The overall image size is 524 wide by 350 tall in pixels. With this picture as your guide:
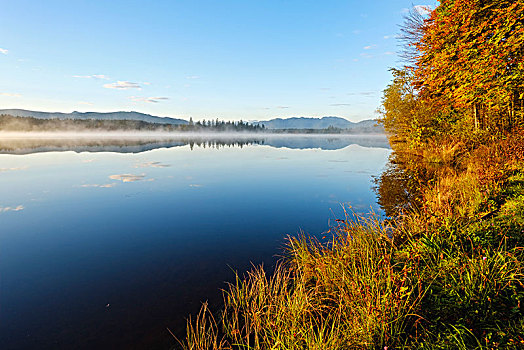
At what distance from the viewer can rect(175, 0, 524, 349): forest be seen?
416 cm

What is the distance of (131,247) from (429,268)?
1049cm

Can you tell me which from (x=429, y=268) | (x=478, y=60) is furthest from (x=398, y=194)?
(x=429, y=268)

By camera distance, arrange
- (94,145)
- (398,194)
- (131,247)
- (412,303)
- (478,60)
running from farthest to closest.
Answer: (94,145)
(398,194)
(478,60)
(131,247)
(412,303)

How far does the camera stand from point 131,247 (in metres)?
10.6

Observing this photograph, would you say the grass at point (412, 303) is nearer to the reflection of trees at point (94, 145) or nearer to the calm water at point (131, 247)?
the calm water at point (131, 247)

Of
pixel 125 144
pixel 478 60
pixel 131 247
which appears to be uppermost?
pixel 478 60

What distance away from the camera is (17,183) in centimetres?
2297

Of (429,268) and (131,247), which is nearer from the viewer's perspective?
(429,268)

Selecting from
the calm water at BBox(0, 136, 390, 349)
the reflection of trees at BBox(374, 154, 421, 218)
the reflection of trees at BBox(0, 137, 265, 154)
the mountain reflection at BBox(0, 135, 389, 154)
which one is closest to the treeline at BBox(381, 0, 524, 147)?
the reflection of trees at BBox(374, 154, 421, 218)

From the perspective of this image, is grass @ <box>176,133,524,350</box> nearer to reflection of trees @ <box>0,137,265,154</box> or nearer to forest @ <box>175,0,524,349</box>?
forest @ <box>175,0,524,349</box>

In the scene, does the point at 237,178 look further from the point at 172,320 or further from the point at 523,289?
the point at 523,289

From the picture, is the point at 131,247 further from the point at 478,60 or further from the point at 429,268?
the point at 478,60

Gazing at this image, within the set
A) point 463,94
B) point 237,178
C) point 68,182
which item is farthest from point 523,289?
point 68,182

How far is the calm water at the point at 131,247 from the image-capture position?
20.8 ft
